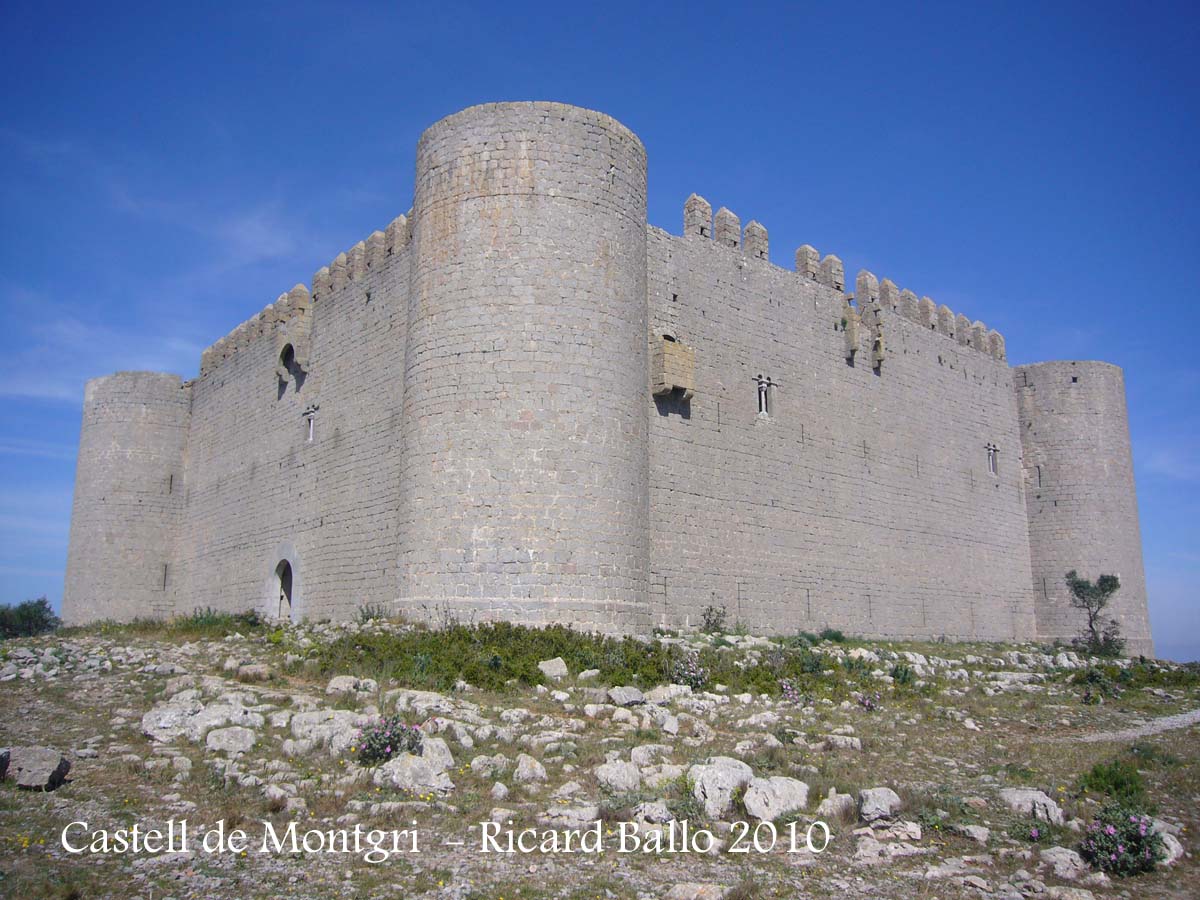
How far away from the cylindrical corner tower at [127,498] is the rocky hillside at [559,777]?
12260mm

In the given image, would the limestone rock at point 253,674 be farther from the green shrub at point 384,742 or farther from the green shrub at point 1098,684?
the green shrub at point 1098,684

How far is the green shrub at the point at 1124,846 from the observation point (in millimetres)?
5859

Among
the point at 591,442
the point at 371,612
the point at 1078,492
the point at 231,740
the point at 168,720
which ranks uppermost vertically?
the point at 1078,492

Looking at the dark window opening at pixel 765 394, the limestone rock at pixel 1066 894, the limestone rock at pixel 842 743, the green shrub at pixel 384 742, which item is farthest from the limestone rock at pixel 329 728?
the dark window opening at pixel 765 394

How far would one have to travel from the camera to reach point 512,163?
14.0 metres

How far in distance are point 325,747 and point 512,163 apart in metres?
8.92

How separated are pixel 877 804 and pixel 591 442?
7.49 meters

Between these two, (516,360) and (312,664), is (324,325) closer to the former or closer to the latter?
(516,360)

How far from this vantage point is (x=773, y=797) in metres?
6.57

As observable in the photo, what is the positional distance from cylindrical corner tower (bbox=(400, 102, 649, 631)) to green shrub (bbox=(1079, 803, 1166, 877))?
7396 millimetres

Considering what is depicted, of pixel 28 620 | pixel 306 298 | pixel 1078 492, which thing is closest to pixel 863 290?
pixel 1078 492

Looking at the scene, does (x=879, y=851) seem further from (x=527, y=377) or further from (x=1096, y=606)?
(x=1096, y=606)

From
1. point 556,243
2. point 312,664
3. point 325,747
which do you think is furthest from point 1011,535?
point 325,747

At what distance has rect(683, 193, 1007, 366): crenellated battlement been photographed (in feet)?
57.4
